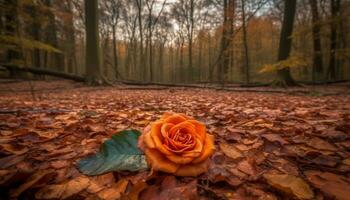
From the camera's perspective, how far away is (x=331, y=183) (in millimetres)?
813

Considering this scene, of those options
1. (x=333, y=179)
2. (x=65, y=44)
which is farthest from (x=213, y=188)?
(x=65, y=44)

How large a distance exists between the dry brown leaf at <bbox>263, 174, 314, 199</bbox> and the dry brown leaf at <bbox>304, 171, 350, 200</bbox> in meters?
0.05

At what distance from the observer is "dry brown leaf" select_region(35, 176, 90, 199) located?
0.76 m

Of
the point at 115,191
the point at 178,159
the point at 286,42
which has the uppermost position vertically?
the point at 286,42

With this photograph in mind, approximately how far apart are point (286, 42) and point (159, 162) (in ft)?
27.8

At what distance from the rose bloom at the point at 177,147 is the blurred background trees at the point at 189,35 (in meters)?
3.59

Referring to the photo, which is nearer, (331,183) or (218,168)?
(331,183)

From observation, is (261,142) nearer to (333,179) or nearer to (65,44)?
(333,179)

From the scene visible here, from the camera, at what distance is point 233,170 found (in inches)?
37.6

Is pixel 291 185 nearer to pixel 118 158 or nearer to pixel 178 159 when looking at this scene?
pixel 178 159

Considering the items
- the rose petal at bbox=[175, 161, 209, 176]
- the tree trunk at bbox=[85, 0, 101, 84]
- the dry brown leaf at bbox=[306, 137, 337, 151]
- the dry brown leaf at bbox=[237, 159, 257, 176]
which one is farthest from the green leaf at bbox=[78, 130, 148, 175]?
the tree trunk at bbox=[85, 0, 101, 84]

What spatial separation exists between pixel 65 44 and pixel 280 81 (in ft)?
48.6

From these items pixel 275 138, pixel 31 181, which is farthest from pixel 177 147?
pixel 275 138

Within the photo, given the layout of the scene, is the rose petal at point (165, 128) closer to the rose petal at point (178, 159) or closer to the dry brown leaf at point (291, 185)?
the rose petal at point (178, 159)
